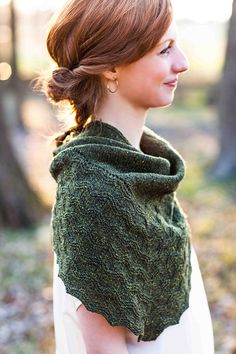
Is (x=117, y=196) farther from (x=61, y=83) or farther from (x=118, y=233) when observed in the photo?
(x=61, y=83)

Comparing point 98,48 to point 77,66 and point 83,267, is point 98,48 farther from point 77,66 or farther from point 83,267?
point 83,267

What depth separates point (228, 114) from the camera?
768 centimetres

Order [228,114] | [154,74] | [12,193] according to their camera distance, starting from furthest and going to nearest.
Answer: [228,114], [12,193], [154,74]

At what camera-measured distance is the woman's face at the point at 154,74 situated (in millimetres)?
1621

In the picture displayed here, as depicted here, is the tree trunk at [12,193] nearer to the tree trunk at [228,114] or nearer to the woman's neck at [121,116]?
the tree trunk at [228,114]

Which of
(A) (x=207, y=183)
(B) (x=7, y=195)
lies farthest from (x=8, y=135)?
(A) (x=207, y=183)

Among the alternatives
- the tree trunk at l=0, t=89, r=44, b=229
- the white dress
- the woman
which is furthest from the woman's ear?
the tree trunk at l=0, t=89, r=44, b=229

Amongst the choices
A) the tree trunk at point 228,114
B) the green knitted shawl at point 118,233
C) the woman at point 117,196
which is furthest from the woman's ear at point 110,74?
the tree trunk at point 228,114

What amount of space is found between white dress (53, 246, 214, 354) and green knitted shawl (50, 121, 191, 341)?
4cm

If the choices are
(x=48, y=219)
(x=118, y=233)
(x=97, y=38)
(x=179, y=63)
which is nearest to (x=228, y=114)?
(x=48, y=219)

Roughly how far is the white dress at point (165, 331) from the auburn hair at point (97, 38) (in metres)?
0.49

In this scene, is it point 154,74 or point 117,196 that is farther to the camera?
point 154,74

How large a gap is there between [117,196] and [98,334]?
332mm

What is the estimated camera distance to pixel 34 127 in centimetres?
1503
